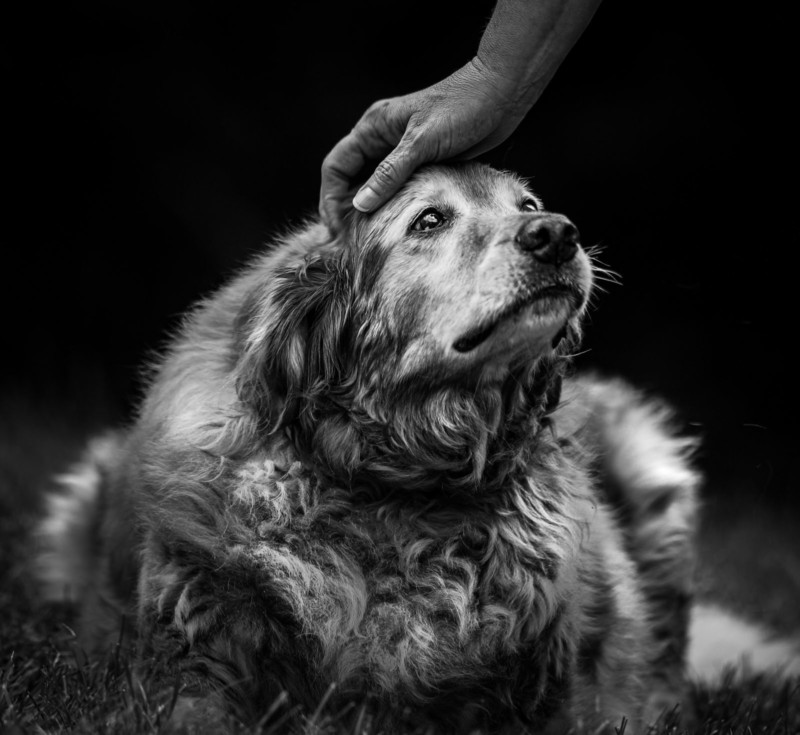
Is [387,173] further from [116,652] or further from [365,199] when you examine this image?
[116,652]

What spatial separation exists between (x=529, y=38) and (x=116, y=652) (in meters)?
2.03

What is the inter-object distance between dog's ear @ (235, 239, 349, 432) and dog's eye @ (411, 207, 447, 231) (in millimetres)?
265

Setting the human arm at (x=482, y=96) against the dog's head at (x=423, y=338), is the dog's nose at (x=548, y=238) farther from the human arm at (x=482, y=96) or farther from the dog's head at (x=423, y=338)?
the human arm at (x=482, y=96)

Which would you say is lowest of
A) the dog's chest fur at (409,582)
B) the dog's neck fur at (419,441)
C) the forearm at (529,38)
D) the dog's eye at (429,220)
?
the dog's chest fur at (409,582)

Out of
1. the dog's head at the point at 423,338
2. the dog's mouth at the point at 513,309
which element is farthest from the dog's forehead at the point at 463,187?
the dog's mouth at the point at 513,309

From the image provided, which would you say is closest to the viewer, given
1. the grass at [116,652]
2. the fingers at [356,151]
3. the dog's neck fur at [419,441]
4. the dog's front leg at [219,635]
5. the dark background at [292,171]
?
the grass at [116,652]

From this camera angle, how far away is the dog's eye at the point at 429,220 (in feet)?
9.71

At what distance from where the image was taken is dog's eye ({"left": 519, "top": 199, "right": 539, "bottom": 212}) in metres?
3.19

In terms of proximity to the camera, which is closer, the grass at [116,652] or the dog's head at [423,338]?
the grass at [116,652]

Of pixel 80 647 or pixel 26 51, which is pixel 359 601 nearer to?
pixel 80 647

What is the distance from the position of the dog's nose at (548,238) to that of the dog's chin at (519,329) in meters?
0.09

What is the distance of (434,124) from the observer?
295cm

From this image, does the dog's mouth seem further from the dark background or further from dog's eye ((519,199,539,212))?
the dark background

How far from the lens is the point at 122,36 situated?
6621 millimetres
